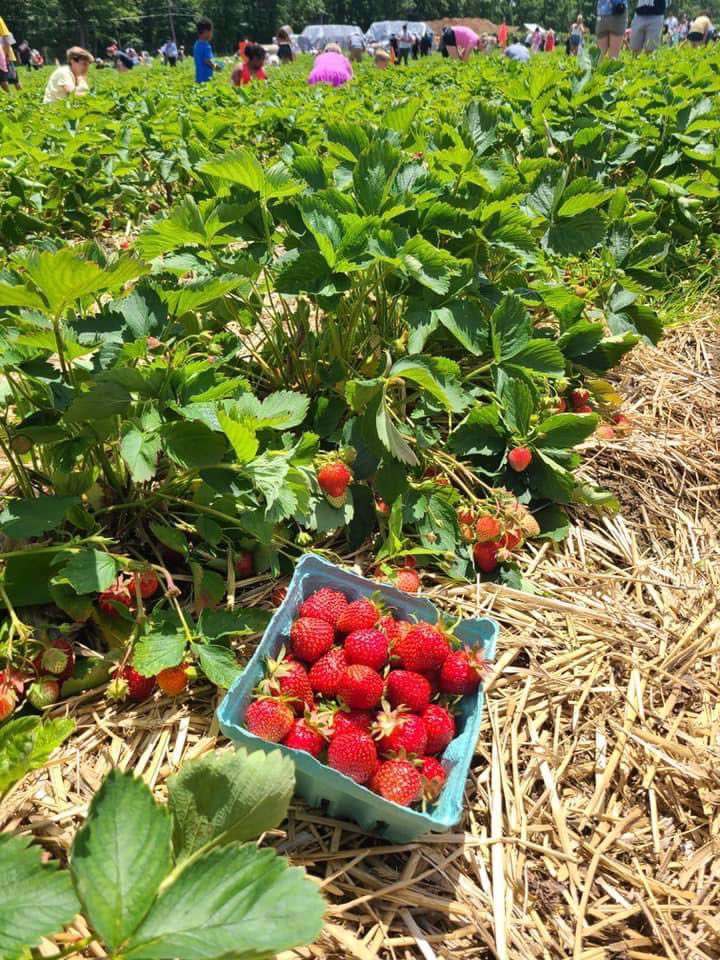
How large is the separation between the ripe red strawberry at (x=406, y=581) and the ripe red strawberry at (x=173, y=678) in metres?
0.44

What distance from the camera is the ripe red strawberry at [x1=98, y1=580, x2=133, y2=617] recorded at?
4.49 ft

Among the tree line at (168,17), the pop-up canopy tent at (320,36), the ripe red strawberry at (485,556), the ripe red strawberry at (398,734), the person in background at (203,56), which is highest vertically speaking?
the tree line at (168,17)

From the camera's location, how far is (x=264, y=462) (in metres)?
1.29

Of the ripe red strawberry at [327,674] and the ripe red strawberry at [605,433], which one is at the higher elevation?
the ripe red strawberry at [327,674]

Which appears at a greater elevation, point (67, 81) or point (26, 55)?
point (26, 55)

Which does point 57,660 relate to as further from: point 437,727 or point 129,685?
point 437,727

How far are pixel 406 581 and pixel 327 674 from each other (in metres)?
0.34

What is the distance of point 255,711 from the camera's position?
3.69ft

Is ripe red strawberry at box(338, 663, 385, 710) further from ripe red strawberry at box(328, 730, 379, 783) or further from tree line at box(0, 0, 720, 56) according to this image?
tree line at box(0, 0, 720, 56)

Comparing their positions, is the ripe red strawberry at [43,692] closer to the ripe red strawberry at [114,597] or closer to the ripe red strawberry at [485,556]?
the ripe red strawberry at [114,597]

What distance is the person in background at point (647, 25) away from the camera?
9344 mm

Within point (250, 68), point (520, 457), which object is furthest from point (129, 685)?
point (250, 68)

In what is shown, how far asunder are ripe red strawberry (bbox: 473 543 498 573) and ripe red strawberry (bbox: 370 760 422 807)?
0.65 m

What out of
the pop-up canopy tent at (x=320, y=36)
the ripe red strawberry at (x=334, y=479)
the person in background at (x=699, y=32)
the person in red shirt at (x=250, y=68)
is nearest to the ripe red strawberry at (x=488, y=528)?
the ripe red strawberry at (x=334, y=479)
